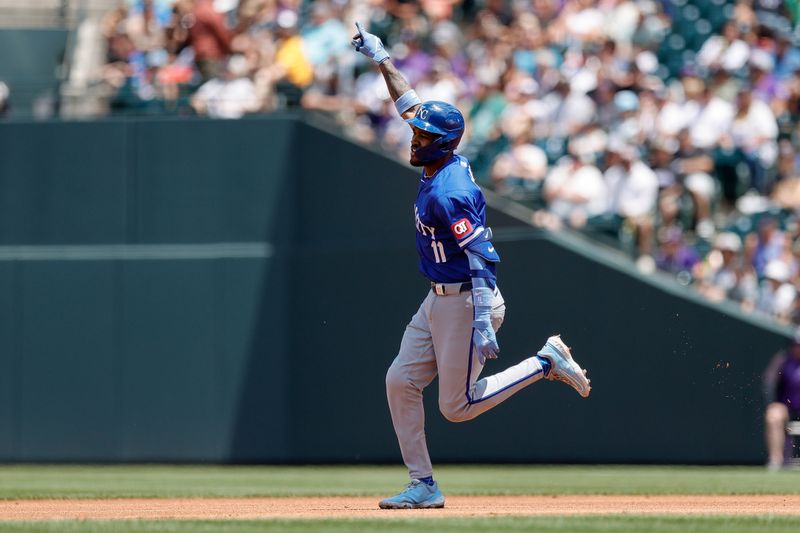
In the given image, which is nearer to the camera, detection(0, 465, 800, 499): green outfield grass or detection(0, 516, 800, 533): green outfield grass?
detection(0, 516, 800, 533): green outfield grass

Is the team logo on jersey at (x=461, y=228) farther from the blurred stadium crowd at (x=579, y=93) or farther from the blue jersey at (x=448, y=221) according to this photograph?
the blurred stadium crowd at (x=579, y=93)

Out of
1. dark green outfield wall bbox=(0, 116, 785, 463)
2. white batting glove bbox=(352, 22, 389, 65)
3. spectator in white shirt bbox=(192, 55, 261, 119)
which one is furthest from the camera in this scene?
spectator in white shirt bbox=(192, 55, 261, 119)

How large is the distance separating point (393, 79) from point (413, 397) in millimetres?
1776

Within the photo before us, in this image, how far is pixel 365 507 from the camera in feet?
27.0

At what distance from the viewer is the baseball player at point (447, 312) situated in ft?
24.3

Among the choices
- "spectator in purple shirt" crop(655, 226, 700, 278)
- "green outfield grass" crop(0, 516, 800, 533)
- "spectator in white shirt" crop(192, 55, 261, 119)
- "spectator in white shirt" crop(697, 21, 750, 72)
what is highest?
"spectator in white shirt" crop(697, 21, 750, 72)

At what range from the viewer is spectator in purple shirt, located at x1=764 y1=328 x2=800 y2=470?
12.7 metres

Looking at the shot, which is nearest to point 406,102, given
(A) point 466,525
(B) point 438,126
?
(B) point 438,126

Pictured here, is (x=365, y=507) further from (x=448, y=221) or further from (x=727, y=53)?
(x=727, y=53)

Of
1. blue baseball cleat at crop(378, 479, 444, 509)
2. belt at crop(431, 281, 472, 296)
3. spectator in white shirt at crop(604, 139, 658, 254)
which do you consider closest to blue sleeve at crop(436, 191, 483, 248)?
belt at crop(431, 281, 472, 296)

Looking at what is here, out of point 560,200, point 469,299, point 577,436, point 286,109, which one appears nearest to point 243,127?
point 286,109

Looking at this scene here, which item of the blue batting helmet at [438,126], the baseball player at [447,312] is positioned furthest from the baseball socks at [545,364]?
the blue batting helmet at [438,126]

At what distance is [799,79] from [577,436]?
4.11 meters

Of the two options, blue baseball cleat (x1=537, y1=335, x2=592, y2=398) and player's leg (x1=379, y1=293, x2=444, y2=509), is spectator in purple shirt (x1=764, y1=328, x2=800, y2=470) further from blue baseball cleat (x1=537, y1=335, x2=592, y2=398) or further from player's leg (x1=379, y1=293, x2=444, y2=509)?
player's leg (x1=379, y1=293, x2=444, y2=509)
